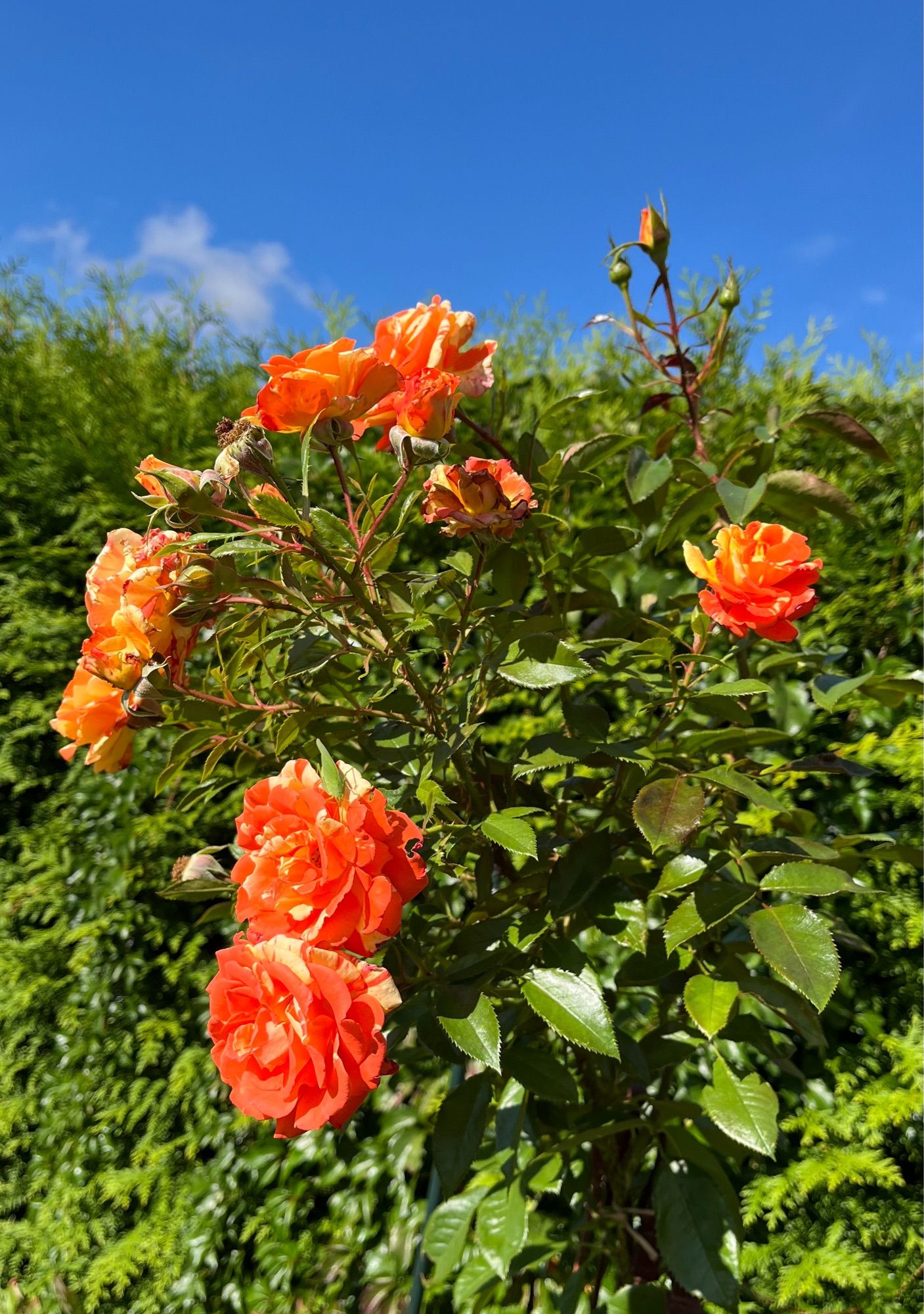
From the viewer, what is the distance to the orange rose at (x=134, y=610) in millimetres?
643

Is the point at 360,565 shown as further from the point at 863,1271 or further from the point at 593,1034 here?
the point at 863,1271

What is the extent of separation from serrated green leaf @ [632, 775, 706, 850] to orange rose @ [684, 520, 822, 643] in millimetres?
147

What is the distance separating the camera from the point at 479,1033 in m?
0.62

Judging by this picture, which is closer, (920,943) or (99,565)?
(99,565)

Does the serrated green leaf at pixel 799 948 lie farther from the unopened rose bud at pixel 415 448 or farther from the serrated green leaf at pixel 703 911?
the unopened rose bud at pixel 415 448

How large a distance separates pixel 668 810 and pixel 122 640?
47cm

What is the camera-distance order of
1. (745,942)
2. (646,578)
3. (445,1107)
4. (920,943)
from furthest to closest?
1. (920,943)
2. (646,578)
3. (745,942)
4. (445,1107)

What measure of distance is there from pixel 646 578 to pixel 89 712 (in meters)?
0.80

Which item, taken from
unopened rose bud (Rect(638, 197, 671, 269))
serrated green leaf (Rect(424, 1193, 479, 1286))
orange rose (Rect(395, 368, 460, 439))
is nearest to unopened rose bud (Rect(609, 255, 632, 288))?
unopened rose bud (Rect(638, 197, 671, 269))

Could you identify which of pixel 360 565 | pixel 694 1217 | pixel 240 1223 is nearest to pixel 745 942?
pixel 694 1217

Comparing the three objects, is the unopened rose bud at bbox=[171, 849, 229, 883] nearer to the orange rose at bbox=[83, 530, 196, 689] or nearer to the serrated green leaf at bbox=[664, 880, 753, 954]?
the orange rose at bbox=[83, 530, 196, 689]

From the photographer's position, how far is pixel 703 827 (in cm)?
89

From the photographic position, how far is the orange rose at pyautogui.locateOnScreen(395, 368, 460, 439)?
638mm

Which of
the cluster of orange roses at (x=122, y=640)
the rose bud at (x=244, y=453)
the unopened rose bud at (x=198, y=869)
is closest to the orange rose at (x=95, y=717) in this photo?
the cluster of orange roses at (x=122, y=640)
